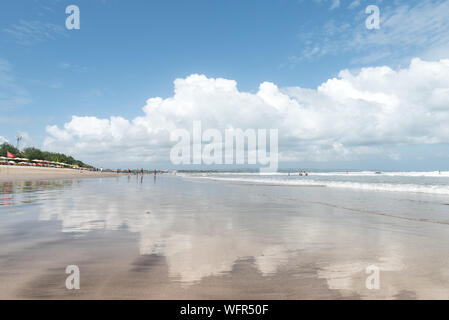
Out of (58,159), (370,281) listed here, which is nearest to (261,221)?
(370,281)

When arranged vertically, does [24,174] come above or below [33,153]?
below

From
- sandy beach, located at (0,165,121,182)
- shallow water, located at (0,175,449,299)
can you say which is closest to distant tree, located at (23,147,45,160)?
sandy beach, located at (0,165,121,182)

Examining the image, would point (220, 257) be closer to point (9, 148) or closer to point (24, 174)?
point (24, 174)

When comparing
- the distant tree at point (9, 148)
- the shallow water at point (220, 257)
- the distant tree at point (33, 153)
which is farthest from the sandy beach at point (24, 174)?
the shallow water at point (220, 257)

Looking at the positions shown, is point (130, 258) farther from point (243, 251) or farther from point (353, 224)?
point (353, 224)

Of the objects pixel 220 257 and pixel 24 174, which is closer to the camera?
pixel 220 257

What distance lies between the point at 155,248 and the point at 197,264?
167cm

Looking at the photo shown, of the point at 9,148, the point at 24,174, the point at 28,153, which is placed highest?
the point at 9,148

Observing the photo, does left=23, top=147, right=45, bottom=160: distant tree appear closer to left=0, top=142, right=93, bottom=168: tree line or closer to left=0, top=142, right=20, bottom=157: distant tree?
left=0, top=142, right=93, bottom=168: tree line

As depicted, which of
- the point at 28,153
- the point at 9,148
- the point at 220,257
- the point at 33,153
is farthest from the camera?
the point at 33,153

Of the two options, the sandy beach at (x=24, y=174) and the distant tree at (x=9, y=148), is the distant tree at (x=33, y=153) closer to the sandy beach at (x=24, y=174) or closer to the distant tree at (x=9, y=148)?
the distant tree at (x=9, y=148)

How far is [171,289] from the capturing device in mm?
4312

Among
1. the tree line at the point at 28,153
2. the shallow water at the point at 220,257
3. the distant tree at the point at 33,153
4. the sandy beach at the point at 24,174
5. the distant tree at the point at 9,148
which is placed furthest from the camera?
the distant tree at the point at 33,153

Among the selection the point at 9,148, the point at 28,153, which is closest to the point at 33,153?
the point at 28,153
